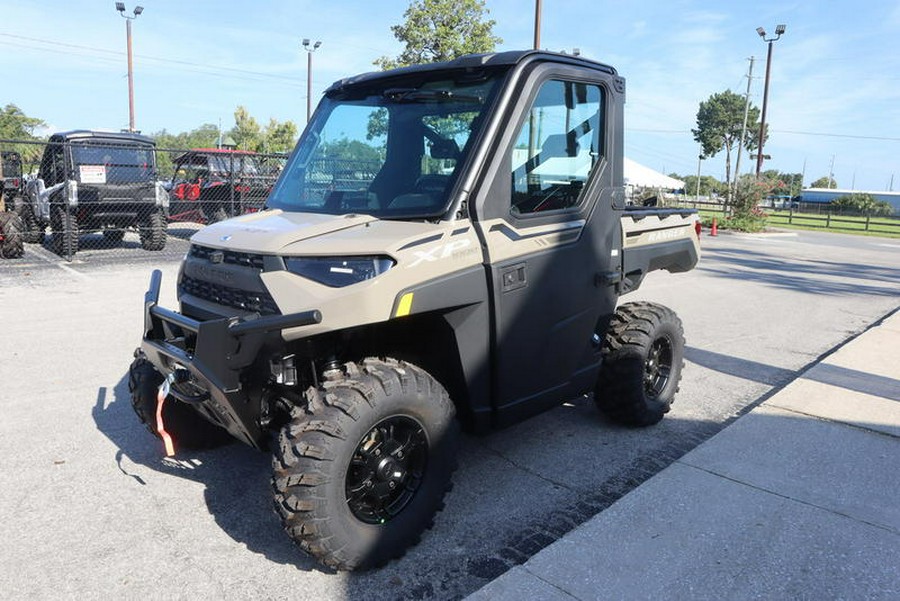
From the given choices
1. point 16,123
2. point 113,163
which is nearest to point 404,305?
point 113,163

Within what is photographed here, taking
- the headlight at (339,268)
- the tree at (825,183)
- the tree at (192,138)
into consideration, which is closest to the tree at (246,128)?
the tree at (192,138)

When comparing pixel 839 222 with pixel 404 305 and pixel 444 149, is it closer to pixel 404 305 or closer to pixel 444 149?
pixel 444 149

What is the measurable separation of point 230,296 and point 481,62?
5.56 feet

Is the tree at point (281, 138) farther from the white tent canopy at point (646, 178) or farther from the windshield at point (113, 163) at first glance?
the windshield at point (113, 163)

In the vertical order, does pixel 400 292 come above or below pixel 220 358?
above

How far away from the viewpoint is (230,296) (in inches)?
120

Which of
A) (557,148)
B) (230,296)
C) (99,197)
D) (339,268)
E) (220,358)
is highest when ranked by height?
(557,148)

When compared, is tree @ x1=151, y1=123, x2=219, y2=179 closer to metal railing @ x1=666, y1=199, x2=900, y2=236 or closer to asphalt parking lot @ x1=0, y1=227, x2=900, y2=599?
metal railing @ x1=666, y1=199, x2=900, y2=236

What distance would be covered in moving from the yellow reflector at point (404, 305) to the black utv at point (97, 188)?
11175mm

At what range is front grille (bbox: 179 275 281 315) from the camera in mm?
2832

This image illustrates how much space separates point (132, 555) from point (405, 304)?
1700 mm

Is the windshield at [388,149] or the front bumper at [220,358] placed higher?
the windshield at [388,149]

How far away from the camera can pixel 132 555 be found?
2977mm

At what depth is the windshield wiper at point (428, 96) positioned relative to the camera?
3.29 m
